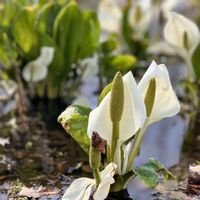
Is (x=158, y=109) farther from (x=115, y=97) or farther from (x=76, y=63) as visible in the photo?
(x=76, y=63)

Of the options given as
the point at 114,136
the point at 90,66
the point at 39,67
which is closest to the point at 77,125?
the point at 114,136

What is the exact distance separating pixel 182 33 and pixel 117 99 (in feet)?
2.02

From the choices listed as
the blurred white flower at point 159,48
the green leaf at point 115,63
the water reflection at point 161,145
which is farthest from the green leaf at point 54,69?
the blurred white flower at point 159,48

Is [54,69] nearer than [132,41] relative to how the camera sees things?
Yes

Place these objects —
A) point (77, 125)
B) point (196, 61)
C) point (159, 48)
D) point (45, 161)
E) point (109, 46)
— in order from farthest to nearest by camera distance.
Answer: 1. point (159, 48)
2. point (109, 46)
3. point (196, 61)
4. point (45, 161)
5. point (77, 125)

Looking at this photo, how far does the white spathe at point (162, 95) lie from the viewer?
1013 millimetres

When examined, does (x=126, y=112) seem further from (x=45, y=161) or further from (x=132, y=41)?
(x=132, y=41)

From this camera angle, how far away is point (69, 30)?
165 cm

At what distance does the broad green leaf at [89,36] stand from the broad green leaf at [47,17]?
10 cm

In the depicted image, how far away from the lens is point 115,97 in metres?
0.94

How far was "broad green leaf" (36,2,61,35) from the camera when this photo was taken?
1.62 meters

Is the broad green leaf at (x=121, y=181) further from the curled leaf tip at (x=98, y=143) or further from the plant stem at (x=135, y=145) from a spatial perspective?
the curled leaf tip at (x=98, y=143)

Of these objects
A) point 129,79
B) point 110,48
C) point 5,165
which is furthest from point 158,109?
point 110,48

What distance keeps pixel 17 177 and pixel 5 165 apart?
8 cm
